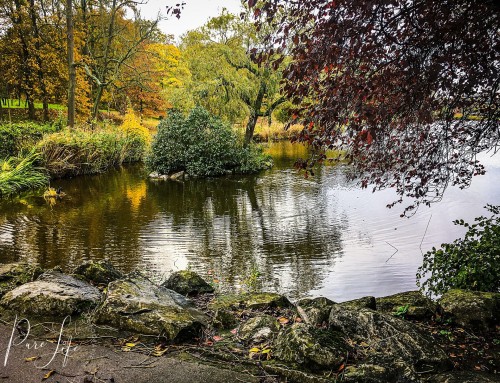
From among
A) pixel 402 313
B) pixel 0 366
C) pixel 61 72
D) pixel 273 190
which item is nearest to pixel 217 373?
pixel 0 366

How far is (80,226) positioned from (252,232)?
427 centimetres

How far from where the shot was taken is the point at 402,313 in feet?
13.4

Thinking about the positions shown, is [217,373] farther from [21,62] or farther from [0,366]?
[21,62]

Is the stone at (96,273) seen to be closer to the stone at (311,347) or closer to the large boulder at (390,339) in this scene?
the stone at (311,347)

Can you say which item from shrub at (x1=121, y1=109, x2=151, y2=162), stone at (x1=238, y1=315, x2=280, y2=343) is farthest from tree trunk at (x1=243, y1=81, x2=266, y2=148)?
stone at (x1=238, y1=315, x2=280, y2=343)

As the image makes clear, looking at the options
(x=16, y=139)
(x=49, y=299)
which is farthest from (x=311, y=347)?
(x=16, y=139)

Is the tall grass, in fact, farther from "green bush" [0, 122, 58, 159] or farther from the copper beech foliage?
the copper beech foliage

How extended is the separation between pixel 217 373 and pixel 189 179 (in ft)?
49.5

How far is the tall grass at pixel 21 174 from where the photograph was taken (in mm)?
13344

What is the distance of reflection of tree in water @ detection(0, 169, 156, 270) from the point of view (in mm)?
7473

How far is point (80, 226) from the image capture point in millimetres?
9570

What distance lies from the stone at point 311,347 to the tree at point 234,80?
17.4 metres

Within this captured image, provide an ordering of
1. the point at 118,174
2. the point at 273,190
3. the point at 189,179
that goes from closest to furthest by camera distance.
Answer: the point at 273,190
the point at 189,179
the point at 118,174

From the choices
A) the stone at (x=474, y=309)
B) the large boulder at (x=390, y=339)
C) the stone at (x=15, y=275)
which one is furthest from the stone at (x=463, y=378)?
the stone at (x=15, y=275)
